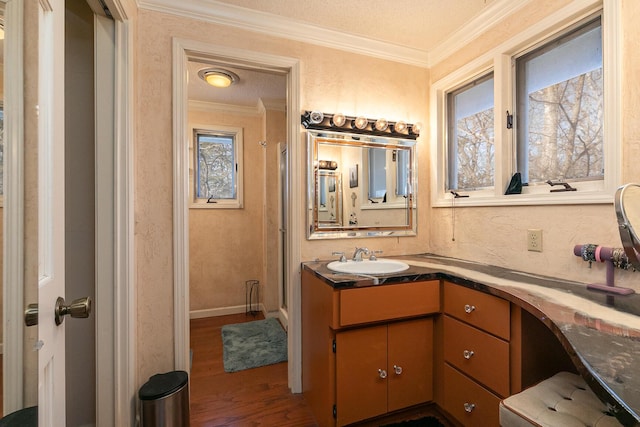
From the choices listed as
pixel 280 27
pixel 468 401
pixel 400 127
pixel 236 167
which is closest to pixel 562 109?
pixel 400 127

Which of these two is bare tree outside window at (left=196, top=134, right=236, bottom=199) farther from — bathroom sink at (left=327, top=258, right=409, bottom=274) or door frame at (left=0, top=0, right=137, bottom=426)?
bathroom sink at (left=327, top=258, right=409, bottom=274)

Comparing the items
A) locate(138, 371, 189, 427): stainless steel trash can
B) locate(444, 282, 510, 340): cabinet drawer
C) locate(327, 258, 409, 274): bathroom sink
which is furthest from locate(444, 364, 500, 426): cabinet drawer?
locate(138, 371, 189, 427): stainless steel trash can

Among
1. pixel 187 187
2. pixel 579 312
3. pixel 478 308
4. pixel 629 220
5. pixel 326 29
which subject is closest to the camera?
pixel 629 220

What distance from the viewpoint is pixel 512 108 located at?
1.80m

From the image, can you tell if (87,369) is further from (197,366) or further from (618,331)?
(618,331)

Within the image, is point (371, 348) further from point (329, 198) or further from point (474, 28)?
point (474, 28)

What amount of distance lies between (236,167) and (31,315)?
3.02m

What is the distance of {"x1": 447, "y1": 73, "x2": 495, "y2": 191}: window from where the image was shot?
1.99 metres

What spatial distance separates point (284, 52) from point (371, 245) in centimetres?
148

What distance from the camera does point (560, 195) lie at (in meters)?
1.49

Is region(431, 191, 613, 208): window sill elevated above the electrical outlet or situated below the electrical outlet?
above

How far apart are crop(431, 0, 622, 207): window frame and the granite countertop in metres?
0.44

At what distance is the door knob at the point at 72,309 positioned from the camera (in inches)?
29.7

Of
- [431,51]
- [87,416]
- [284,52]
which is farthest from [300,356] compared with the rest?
[431,51]
